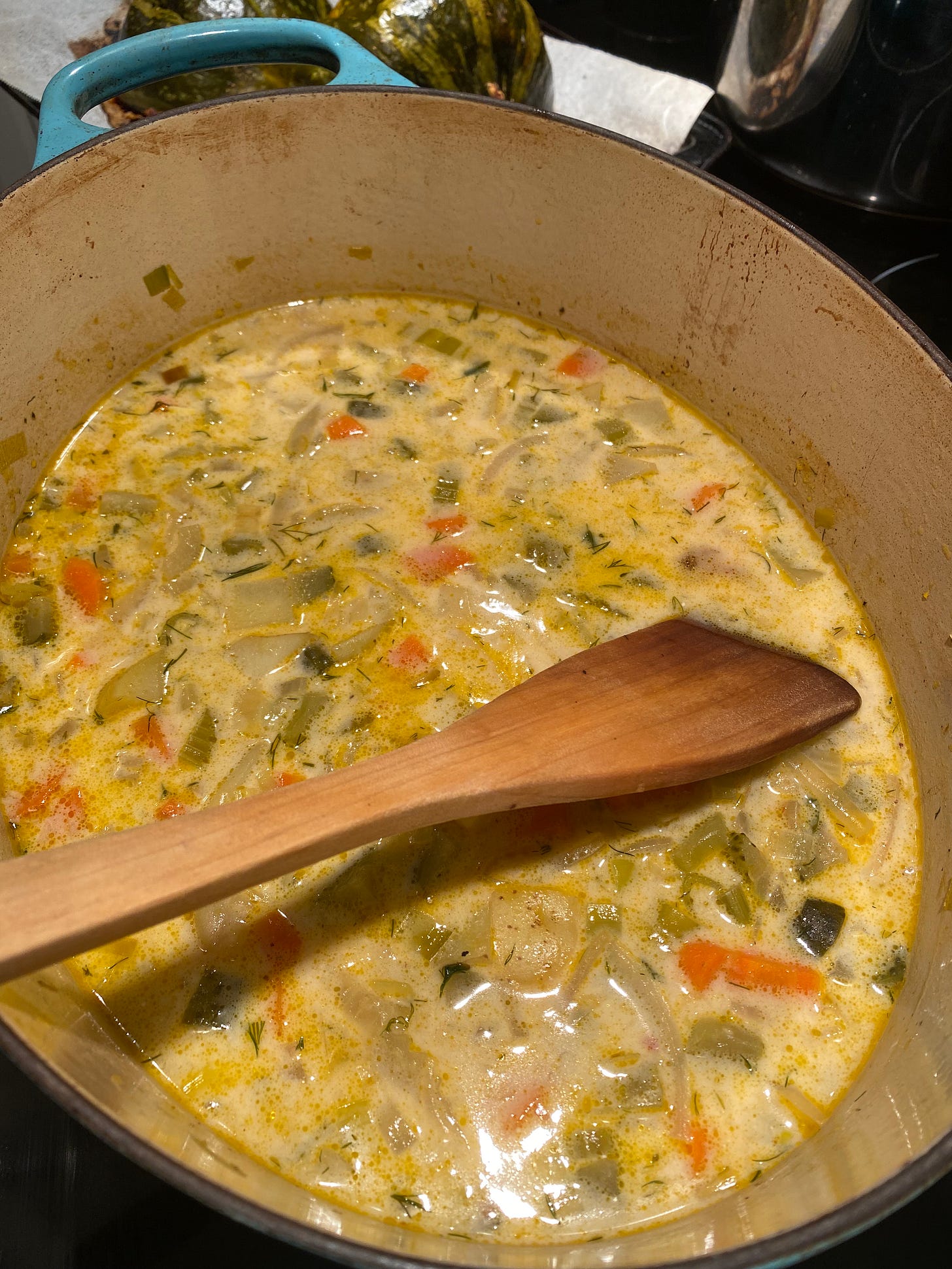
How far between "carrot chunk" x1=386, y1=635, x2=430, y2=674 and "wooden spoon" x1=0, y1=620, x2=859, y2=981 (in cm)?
30

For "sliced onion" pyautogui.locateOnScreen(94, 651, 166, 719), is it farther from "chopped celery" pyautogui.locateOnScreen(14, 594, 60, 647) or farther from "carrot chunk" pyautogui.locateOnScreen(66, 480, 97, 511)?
"carrot chunk" pyautogui.locateOnScreen(66, 480, 97, 511)

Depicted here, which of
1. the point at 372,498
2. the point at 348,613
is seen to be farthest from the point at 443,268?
the point at 348,613

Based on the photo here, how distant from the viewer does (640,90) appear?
8.92ft

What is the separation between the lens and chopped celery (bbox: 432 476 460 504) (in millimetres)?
1935

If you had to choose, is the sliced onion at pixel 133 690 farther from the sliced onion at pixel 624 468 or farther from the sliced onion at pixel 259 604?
the sliced onion at pixel 624 468

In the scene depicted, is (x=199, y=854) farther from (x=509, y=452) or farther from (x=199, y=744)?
(x=509, y=452)

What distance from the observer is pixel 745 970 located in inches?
57.2

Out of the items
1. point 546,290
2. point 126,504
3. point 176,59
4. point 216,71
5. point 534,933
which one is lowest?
point 534,933

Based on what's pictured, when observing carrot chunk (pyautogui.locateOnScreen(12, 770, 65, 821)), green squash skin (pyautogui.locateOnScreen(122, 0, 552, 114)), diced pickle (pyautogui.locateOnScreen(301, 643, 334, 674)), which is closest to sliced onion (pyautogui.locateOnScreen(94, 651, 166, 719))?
carrot chunk (pyautogui.locateOnScreen(12, 770, 65, 821))

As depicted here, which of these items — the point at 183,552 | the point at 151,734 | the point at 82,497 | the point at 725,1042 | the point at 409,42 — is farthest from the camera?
the point at 409,42

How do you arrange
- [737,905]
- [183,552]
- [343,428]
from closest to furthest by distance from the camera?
[737,905], [183,552], [343,428]

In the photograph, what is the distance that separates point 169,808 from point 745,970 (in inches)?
35.6

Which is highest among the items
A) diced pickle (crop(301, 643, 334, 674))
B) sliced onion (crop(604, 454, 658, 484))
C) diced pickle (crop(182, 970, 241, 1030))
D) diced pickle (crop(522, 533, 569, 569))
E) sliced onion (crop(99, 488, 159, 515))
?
sliced onion (crop(604, 454, 658, 484))

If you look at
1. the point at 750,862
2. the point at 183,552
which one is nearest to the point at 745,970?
the point at 750,862
